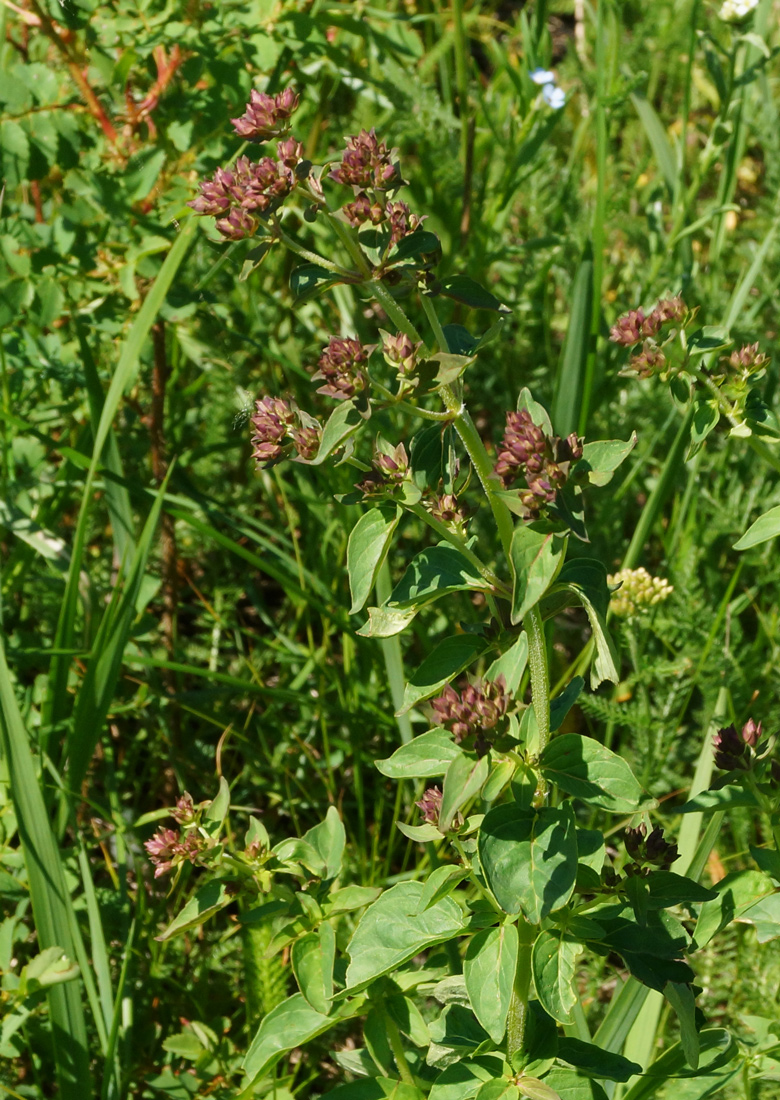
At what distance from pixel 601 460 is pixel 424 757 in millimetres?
416

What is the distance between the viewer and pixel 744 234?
3738mm

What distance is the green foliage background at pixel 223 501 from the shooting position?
2.07m

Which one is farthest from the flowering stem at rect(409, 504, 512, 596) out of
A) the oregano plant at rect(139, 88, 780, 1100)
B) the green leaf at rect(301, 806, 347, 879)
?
the green leaf at rect(301, 806, 347, 879)

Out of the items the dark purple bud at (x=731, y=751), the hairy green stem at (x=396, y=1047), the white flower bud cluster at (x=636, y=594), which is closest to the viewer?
the dark purple bud at (x=731, y=751)

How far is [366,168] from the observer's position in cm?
126

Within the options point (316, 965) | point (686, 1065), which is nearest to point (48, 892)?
point (316, 965)

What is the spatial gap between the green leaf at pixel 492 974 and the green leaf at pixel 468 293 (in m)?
0.76

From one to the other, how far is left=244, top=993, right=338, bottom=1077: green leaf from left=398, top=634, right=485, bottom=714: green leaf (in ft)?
1.47

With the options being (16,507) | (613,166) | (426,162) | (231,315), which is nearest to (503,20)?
(613,166)

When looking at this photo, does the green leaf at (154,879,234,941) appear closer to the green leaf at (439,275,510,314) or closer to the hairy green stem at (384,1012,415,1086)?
the hairy green stem at (384,1012,415,1086)

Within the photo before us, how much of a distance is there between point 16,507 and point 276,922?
123cm

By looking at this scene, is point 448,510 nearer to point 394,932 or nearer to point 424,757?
point 424,757

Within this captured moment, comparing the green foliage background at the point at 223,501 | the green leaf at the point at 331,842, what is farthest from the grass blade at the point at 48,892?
the green leaf at the point at 331,842

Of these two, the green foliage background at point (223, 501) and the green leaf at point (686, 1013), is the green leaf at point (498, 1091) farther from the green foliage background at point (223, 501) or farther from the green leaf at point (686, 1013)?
the green foliage background at point (223, 501)
